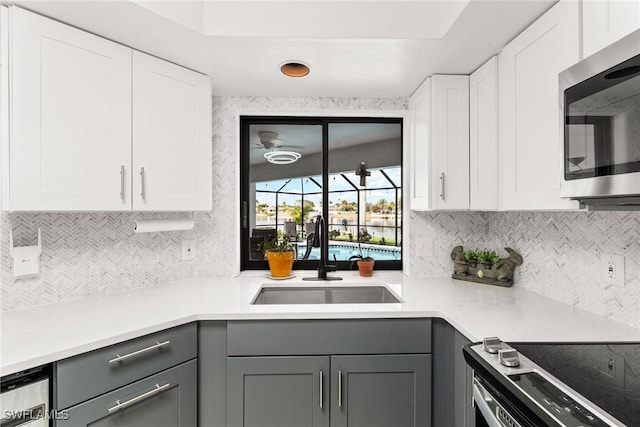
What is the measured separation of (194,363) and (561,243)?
1796 mm

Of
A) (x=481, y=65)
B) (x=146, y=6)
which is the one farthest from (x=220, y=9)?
(x=481, y=65)

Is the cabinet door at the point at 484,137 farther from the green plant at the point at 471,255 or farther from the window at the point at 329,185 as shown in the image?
the window at the point at 329,185

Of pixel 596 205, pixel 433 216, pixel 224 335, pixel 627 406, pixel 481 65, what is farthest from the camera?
pixel 433 216

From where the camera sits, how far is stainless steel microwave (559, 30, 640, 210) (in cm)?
83

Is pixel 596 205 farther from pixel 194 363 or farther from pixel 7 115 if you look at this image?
pixel 7 115

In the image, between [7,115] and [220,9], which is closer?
[7,115]

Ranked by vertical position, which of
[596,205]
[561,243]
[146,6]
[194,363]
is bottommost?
[194,363]

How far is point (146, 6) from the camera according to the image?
1.32 meters

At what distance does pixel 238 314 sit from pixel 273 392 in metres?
0.39

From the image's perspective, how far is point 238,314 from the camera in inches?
58.9

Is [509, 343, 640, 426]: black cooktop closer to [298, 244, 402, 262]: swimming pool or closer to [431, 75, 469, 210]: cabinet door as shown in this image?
[431, 75, 469, 210]: cabinet door

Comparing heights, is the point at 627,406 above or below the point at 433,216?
below

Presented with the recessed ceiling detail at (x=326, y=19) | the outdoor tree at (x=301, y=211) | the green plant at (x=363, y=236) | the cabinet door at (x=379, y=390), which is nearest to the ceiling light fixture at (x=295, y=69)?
the recessed ceiling detail at (x=326, y=19)

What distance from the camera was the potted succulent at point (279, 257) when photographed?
217 cm
